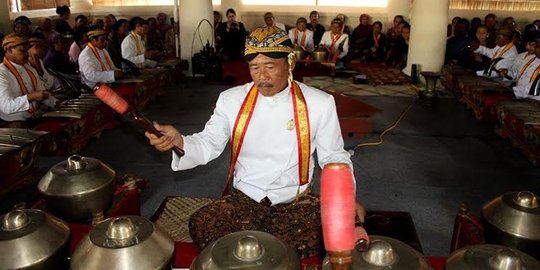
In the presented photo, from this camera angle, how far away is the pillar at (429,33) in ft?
27.1

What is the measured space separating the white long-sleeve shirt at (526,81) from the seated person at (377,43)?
507 cm

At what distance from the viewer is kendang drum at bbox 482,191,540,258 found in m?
2.04

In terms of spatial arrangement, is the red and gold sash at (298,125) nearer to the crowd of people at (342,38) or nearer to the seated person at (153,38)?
the crowd of people at (342,38)

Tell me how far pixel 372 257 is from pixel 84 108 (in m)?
3.98

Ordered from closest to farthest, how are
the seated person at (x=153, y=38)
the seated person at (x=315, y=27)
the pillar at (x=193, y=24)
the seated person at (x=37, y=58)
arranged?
the seated person at (x=37, y=58) < the pillar at (x=193, y=24) < the seated person at (x=153, y=38) < the seated person at (x=315, y=27)

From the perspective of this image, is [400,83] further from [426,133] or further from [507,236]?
[507,236]

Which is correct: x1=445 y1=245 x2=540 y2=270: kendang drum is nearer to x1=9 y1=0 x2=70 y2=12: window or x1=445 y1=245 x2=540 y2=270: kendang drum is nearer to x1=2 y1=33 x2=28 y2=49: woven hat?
x1=2 y1=33 x2=28 y2=49: woven hat

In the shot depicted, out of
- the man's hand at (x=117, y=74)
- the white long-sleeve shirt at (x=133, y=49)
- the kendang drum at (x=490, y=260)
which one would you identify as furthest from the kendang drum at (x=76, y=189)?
the white long-sleeve shirt at (x=133, y=49)

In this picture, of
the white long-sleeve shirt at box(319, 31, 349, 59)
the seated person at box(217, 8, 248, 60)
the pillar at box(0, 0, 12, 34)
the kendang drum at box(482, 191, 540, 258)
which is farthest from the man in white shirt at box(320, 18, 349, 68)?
the kendang drum at box(482, 191, 540, 258)

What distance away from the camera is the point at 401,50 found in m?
10.0

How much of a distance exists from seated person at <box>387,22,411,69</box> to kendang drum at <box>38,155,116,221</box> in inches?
335

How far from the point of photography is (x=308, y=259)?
238 centimetres

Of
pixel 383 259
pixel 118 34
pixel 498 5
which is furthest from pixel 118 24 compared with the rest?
pixel 498 5

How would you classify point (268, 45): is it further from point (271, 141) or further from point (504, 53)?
point (504, 53)
